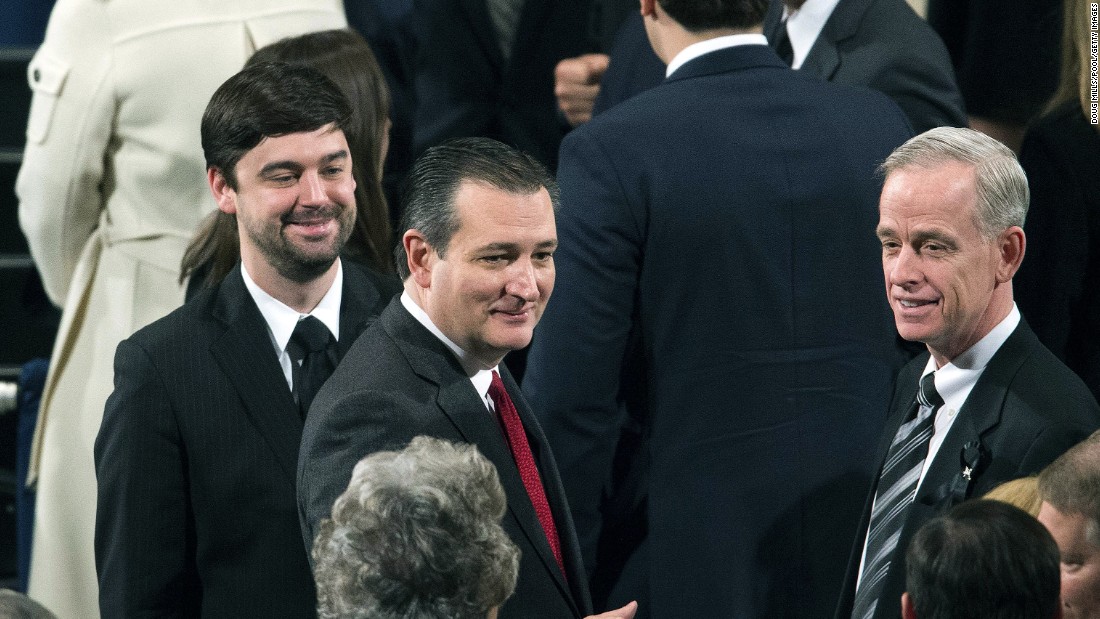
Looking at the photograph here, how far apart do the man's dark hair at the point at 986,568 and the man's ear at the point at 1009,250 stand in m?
0.78

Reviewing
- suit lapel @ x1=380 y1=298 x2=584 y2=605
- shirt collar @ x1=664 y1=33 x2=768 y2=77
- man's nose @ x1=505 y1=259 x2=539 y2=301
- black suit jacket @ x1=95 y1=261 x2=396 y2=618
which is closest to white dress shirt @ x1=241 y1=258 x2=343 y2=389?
black suit jacket @ x1=95 y1=261 x2=396 y2=618

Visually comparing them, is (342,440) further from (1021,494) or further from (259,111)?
(1021,494)

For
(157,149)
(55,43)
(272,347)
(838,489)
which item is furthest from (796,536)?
(55,43)

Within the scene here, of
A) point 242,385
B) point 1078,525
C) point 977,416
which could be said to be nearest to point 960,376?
point 977,416

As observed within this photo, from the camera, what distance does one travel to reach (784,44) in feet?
14.7

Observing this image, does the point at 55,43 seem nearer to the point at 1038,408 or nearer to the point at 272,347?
the point at 272,347

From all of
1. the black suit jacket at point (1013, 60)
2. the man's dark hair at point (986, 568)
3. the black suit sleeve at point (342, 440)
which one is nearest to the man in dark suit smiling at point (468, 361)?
the black suit sleeve at point (342, 440)

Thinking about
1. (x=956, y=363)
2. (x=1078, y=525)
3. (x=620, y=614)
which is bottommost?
(x=620, y=614)

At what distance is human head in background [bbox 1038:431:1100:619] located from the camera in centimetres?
258

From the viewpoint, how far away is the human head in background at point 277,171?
3197 millimetres

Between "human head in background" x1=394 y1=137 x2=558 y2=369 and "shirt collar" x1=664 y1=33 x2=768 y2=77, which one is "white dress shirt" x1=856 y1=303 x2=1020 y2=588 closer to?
"human head in background" x1=394 y1=137 x2=558 y2=369

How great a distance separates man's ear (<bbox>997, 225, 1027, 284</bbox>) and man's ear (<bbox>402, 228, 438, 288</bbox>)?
1.06 metres

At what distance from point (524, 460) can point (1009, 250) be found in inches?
39.4

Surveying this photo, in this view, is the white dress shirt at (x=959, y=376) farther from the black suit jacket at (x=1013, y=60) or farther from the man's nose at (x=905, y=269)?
the black suit jacket at (x=1013, y=60)
